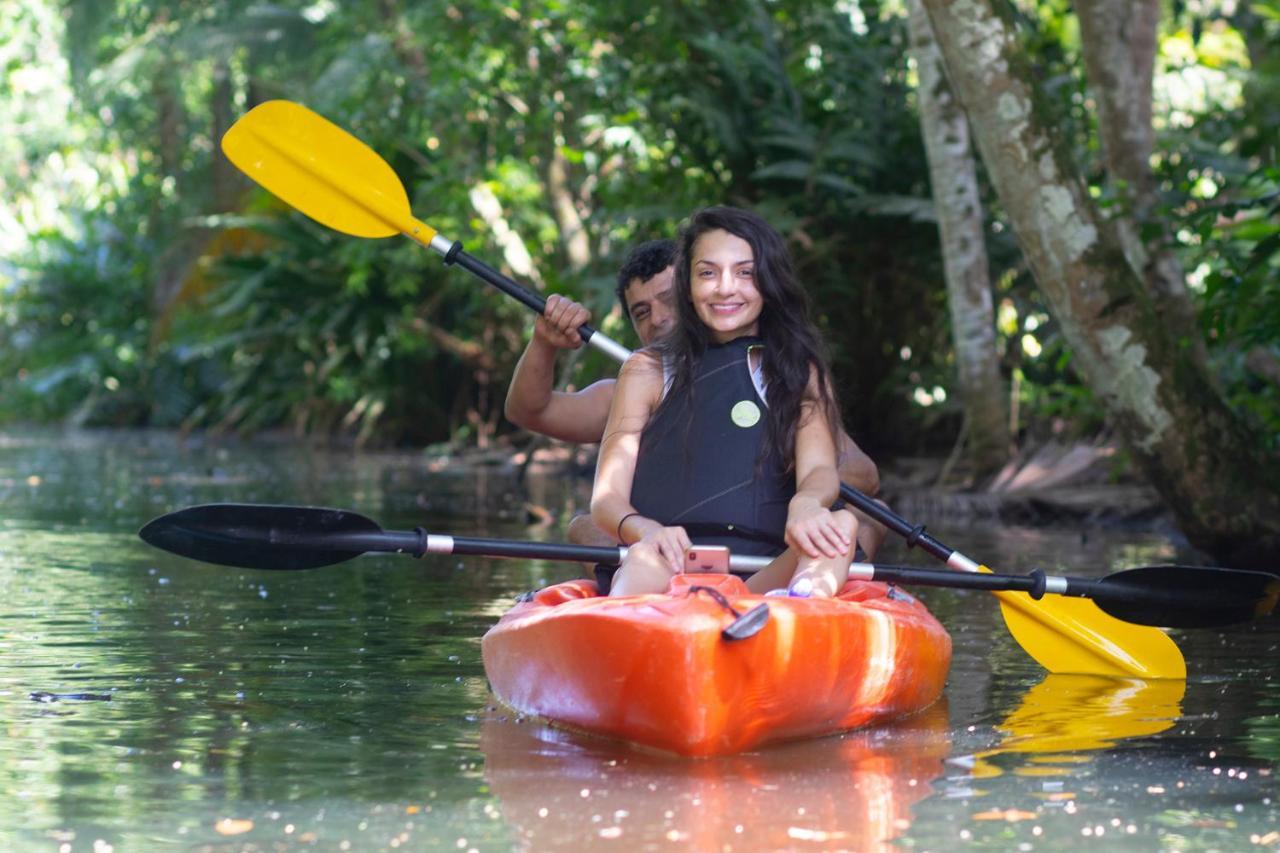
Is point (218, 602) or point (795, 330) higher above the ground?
point (795, 330)

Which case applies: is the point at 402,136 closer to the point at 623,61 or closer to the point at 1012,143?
the point at 623,61

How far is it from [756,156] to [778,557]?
7.50m

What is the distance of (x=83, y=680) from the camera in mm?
4527

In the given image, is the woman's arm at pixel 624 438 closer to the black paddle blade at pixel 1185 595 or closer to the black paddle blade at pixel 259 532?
the black paddle blade at pixel 259 532

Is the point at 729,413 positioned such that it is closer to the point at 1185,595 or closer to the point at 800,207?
the point at 1185,595

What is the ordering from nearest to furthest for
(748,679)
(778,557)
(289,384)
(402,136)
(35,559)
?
(748,679), (778,557), (35,559), (402,136), (289,384)

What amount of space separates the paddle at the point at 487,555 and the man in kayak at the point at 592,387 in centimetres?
62

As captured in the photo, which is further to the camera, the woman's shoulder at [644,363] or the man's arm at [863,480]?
the man's arm at [863,480]

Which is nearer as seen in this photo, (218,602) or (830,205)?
(218,602)

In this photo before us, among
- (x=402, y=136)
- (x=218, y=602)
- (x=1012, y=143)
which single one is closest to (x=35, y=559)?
(x=218, y=602)

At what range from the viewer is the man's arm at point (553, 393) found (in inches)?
204

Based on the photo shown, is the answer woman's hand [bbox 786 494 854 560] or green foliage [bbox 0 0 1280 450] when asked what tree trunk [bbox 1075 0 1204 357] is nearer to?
green foliage [bbox 0 0 1280 450]

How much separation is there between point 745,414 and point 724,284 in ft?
0.97

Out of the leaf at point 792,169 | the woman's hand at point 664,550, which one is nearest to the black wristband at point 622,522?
the woman's hand at point 664,550
